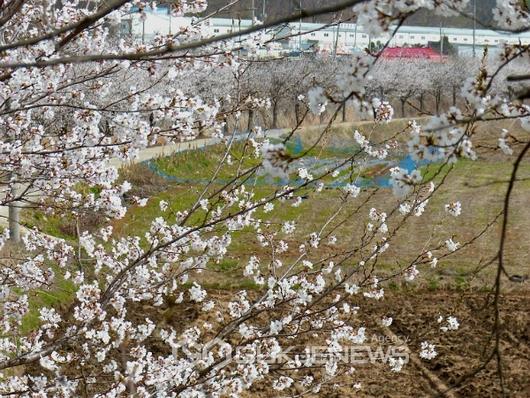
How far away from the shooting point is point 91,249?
16.0ft

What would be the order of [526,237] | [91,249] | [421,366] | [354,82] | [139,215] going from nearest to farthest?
[354,82], [91,249], [421,366], [526,237], [139,215]

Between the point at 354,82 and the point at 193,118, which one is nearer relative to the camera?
the point at 354,82

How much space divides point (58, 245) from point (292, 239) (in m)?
7.99

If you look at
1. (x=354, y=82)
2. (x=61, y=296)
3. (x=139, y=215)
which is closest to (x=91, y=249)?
(x=354, y=82)

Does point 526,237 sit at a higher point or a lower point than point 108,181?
lower

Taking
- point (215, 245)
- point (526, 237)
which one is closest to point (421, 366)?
point (215, 245)

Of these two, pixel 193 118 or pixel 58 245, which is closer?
pixel 193 118

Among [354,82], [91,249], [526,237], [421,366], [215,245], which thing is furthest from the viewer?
[526,237]

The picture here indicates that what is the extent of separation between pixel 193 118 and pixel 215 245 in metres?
0.88

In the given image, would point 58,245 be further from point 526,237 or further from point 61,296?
point 526,237

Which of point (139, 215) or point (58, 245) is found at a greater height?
point (58, 245)

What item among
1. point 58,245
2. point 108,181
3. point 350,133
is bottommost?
point 350,133

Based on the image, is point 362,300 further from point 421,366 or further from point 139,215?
point 139,215

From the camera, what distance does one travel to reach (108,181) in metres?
4.21
